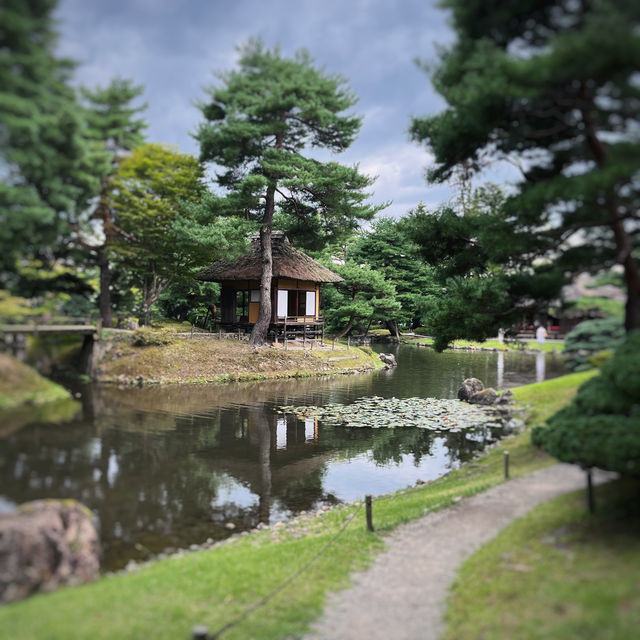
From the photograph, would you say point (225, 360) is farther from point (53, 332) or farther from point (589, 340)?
point (589, 340)

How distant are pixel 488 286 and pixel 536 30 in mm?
3551

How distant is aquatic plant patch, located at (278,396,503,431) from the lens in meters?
13.3

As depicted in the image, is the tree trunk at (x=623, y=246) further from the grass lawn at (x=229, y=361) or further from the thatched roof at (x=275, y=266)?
the thatched roof at (x=275, y=266)

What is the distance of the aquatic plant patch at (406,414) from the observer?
13.3 m

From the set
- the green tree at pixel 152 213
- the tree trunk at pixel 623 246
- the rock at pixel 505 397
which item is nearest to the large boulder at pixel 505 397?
the rock at pixel 505 397

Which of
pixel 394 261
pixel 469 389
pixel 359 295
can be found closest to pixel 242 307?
pixel 359 295

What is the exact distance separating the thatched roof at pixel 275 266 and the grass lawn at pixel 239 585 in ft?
52.7

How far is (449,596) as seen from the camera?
4.85 m

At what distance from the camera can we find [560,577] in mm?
4363

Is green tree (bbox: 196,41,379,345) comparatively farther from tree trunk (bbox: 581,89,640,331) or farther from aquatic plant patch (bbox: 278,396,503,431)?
tree trunk (bbox: 581,89,640,331)

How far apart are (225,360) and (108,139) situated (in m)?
14.1

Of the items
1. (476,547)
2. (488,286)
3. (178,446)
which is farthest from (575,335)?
(178,446)

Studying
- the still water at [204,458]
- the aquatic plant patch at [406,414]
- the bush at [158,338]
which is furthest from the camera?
the bush at [158,338]

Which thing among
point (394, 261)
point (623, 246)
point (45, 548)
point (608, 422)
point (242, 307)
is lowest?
point (45, 548)
